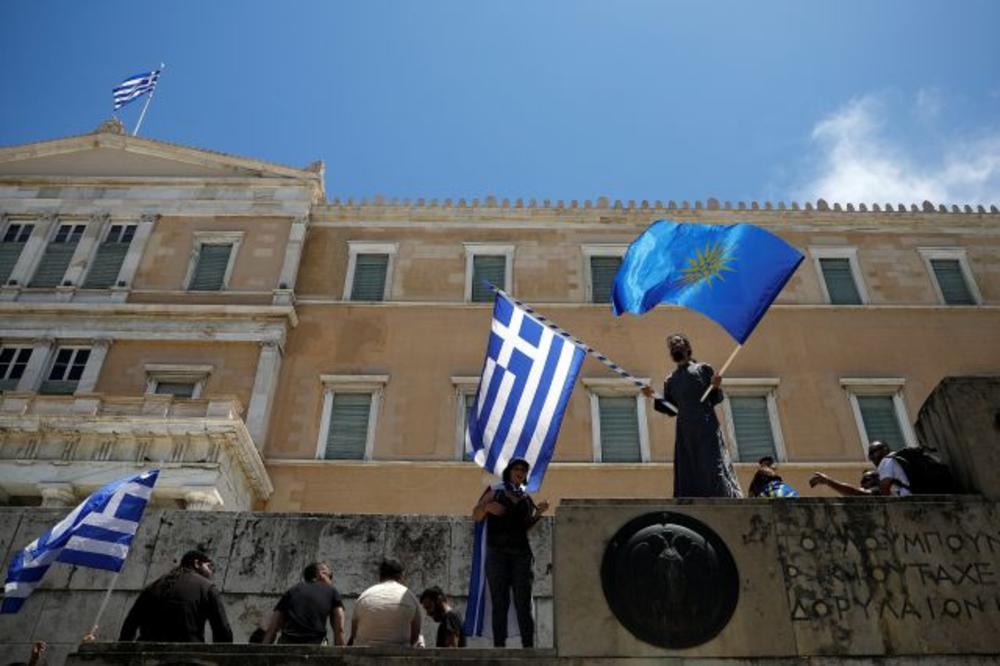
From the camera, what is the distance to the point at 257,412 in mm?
20391

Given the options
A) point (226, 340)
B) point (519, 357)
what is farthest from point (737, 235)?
point (226, 340)

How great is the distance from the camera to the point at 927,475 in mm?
6418

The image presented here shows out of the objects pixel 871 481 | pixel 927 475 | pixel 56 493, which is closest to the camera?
pixel 927 475

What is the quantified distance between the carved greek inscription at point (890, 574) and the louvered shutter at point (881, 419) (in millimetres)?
15538

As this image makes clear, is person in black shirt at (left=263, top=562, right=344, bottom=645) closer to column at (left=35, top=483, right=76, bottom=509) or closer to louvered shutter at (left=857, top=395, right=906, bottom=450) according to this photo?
column at (left=35, top=483, right=76, bottom=509)

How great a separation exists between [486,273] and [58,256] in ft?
38.0

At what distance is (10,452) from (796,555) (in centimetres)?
1684

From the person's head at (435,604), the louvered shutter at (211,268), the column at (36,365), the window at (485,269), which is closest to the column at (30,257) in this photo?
the column at (36,365)

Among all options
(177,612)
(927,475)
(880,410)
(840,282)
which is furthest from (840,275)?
(177,612)

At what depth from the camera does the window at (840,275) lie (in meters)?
23.2

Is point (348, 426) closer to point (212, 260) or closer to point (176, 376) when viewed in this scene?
point (176, 376)

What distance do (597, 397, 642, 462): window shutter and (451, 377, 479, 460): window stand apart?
3117mm

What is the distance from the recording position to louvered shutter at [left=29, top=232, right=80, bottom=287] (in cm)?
2298

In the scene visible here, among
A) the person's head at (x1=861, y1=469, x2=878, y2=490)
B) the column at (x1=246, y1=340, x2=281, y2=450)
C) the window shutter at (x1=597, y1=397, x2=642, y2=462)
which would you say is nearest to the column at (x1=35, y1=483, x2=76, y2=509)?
the column at (x1=246, y1=340, x2=281, y2=450)
